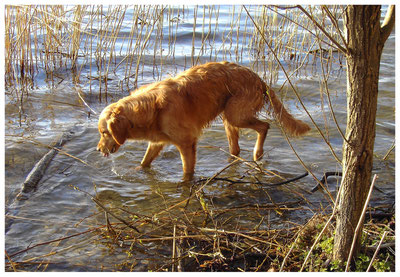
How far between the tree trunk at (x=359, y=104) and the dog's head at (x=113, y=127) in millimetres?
2937

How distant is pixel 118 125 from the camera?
5.18 meters

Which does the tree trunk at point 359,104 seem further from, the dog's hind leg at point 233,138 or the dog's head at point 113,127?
the dog's hind leg at point 233,138

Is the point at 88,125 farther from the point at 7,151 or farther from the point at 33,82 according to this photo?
the point at 33,82

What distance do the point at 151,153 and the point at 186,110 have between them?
796 millimetres

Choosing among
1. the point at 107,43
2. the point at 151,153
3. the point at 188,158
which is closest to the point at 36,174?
the point at 151,153

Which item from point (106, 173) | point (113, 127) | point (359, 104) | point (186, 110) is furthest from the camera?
point (106, 173)

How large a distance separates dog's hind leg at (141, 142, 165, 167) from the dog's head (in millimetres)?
509

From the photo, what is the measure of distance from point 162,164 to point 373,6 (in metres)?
4.00

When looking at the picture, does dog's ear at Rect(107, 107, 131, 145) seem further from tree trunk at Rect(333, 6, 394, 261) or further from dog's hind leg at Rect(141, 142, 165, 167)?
tree trunk at Rect(333, 6, 394, 261)

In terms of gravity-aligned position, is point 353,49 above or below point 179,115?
above

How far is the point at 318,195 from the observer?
4.98m

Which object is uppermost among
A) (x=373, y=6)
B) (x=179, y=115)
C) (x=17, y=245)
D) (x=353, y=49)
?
(x=373, y=6)

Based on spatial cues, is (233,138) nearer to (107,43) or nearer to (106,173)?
(106,173)

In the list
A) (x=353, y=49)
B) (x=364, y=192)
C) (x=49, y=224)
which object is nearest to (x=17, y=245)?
(x=49, y=224)
